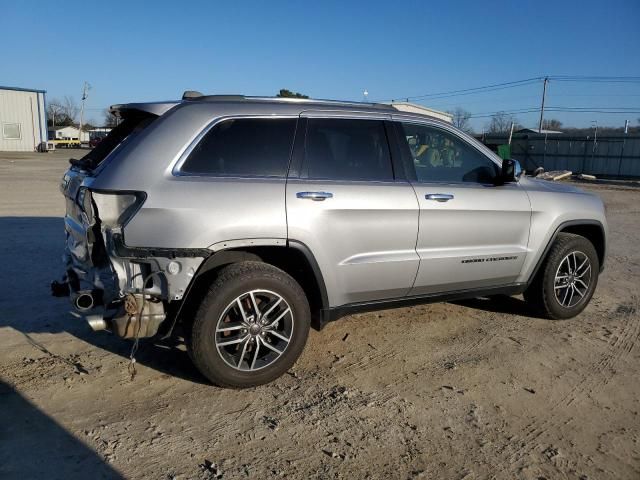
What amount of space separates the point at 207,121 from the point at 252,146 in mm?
347

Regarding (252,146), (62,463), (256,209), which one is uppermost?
(252,146)

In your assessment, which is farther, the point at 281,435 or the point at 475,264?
the point at 475,264

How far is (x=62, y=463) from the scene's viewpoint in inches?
106

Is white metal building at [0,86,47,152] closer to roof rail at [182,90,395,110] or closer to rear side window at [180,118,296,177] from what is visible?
roof rail at [182,90,395,110]

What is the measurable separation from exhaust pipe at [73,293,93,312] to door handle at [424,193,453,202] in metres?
2.53

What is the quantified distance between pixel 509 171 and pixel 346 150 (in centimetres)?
150

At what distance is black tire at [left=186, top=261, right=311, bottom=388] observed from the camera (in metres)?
3.34

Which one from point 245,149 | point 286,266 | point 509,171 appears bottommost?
point 286,266

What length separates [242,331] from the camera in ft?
11.5

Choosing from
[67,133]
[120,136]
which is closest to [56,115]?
[67,133]

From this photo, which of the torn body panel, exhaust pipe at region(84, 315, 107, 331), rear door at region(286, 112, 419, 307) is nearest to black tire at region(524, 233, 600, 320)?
rear door at region(286, 112, 419, 307)

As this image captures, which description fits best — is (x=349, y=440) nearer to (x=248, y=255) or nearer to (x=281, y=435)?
(x=281, y=435)

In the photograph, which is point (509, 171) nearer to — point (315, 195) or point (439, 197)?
point (439, 197)

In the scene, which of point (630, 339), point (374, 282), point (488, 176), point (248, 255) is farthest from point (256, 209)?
point (630, 339)
